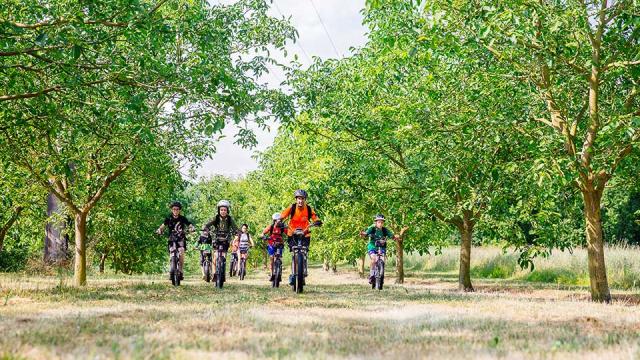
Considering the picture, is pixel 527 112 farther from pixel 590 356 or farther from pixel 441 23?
pixel 590 356

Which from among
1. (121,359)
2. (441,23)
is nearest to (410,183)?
(441,23)

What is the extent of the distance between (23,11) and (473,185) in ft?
32.0

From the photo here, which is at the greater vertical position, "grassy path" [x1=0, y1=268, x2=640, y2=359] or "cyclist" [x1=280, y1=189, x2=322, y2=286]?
"cyclist" [x1=280, y1=189, x2=322, y2=286]

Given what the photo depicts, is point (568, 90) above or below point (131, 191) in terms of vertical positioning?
above

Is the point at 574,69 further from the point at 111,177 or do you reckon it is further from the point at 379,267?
the point at 111,177

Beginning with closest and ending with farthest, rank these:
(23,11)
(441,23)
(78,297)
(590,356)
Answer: (590,356) → (23,11) → (78,297) → (441,23)

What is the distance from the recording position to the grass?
23531 mm

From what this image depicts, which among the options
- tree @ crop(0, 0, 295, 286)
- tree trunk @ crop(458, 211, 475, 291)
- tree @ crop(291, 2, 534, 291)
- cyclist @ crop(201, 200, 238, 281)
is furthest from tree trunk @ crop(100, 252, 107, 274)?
tree trunk @ crop(458, 211, 475, 291)

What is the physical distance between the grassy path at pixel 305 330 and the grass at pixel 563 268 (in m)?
11.7

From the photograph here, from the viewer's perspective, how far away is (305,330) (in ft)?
23.0

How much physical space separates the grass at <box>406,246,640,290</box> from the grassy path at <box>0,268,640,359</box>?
11.7 m

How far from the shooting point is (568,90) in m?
14.2

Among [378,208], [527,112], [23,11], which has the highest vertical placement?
[23,11]

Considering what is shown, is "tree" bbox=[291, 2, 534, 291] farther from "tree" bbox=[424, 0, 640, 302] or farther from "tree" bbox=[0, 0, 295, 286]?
"tree" bbox=[0, 0, 295, 286]
